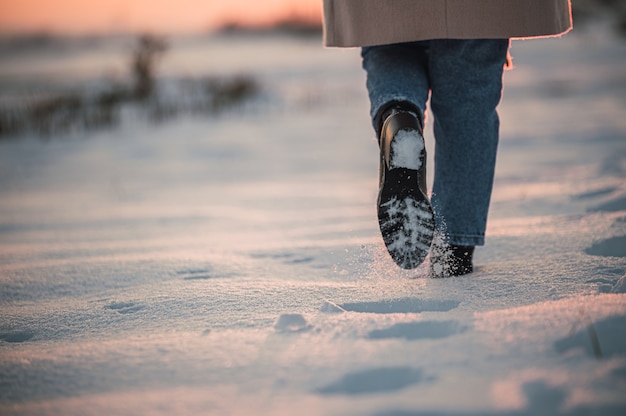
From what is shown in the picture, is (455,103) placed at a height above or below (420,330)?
above

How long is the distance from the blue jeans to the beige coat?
71 millimetres

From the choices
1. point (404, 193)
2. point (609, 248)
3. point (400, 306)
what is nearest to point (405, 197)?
point (404, 193)

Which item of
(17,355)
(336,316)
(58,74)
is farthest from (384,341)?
(58,74)

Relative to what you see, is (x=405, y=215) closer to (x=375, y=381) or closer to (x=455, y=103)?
(x=455, y=103)

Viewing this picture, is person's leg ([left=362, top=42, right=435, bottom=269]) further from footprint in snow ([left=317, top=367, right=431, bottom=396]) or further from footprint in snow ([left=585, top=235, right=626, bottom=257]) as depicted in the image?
footprint in snow ([left=585, top=235, right=626, bottom=257])

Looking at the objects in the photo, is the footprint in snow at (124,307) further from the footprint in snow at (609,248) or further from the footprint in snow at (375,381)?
the footprint in snow at (609,248)

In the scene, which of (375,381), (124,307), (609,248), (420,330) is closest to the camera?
(375,381)

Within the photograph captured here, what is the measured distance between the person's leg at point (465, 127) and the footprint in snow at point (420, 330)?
49 cm

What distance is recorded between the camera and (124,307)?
1407 millimetres

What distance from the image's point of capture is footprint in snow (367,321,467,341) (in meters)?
1.07

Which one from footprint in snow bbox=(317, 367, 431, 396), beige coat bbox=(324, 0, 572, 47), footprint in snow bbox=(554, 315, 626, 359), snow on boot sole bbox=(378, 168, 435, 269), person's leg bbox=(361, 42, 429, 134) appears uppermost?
beige coat bbox=(324, 0, 572, 47)

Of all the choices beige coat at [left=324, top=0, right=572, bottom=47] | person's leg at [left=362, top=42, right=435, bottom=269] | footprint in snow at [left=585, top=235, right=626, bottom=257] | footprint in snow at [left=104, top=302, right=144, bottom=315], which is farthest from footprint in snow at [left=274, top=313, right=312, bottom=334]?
footprint in snow at [left=585, top=235, right=626, bottom=257]

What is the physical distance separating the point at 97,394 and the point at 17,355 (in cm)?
30

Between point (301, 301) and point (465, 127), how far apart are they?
0.68m
